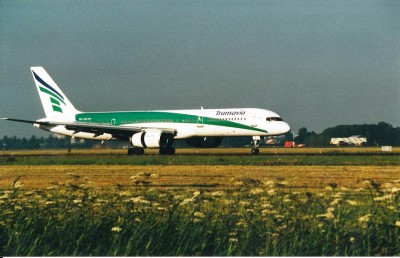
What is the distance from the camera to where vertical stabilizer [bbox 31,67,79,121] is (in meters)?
80.9

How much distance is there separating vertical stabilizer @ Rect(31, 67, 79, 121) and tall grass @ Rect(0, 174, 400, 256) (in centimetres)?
6258

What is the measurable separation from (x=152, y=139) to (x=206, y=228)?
168 ft

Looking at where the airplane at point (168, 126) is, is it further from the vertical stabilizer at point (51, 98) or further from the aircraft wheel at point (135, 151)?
the vertical stabilizer at point (51, 98)

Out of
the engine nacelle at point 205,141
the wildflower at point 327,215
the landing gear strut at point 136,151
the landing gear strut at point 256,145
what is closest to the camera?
the wildflower at point 327,215

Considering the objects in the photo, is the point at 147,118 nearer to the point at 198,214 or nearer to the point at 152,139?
the point at 152,139

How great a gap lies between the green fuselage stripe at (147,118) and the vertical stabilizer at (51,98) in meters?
2.12

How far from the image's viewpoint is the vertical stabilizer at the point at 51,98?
80938 millimetres

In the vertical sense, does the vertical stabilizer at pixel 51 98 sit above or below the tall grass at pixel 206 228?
above

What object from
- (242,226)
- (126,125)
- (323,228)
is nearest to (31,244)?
(242,226)

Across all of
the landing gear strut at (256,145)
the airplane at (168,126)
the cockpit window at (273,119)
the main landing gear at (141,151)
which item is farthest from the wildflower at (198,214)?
the main landing gear at (141,151)

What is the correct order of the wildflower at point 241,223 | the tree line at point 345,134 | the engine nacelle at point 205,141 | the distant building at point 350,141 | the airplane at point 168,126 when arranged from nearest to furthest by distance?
the wildflower at point 241,223, the airplane at point 168,126, the engine nacelle at point 205,141, the tree line at point 345,134, the distant building at point 350,141

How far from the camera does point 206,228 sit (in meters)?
17.2

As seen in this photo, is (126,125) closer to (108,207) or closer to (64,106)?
(64,106)

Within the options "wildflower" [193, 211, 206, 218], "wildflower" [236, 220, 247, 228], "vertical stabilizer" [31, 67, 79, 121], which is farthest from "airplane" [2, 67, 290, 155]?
"wildflower" [236, 220, 247, 228]
